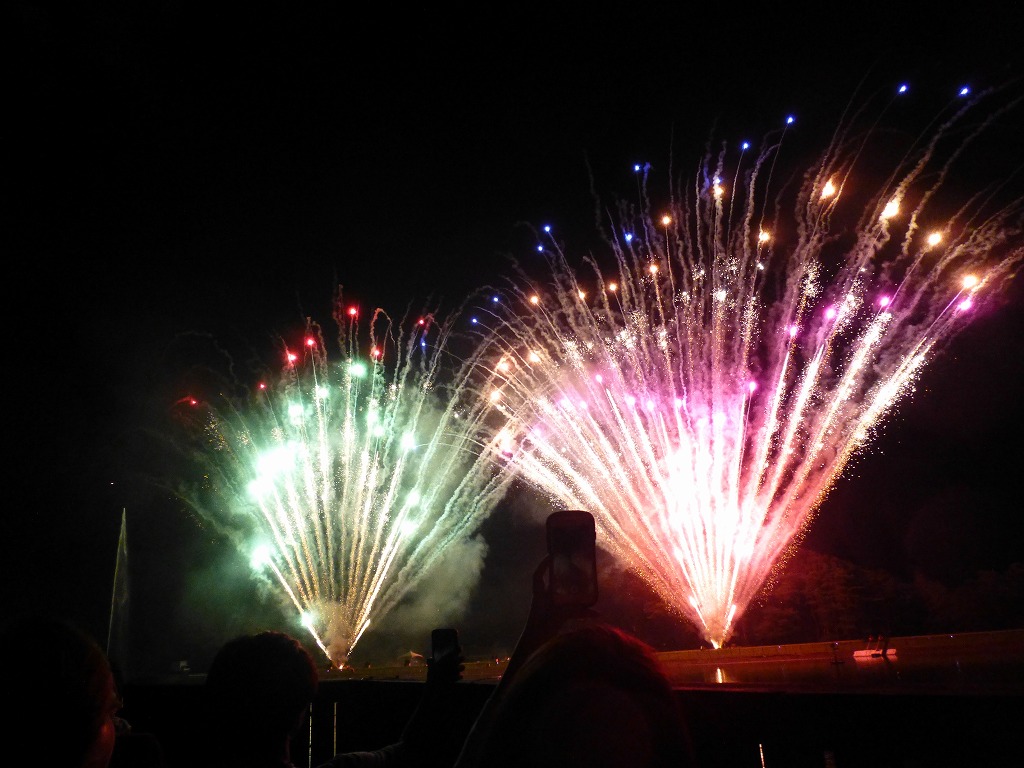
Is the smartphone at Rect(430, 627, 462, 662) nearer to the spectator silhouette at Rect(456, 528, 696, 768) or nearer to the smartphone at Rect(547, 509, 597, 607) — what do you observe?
the smartphone at Rect(547, 509, 597, 607)

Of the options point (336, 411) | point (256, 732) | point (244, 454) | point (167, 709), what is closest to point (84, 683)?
point (256, 732)

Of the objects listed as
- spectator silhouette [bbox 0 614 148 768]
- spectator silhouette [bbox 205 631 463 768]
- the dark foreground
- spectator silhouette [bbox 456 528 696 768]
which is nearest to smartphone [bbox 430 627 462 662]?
spectator silhouette [bbox 205 631 463 768]

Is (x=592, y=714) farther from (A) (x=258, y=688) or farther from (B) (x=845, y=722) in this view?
(A) (x=258, y=688)

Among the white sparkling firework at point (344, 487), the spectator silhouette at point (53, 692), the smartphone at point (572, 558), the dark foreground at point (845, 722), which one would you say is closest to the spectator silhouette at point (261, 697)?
the dark foreground at point (845, 722)

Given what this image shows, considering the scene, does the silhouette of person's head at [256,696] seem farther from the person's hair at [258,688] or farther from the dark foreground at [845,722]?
the dark foreground at [845,722]

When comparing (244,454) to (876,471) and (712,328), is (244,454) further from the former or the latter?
(876,471)

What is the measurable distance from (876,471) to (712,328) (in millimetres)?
18512

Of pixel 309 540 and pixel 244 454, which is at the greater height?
pixel 244 454

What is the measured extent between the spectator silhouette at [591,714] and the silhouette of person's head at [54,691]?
53.3 inches

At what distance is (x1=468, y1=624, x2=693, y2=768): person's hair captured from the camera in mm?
881

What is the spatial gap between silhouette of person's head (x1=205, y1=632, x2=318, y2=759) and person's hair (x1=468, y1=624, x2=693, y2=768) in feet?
4.44

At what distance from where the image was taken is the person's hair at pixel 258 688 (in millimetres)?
1994

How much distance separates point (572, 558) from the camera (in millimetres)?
1610

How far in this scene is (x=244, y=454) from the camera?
74.9 ft
